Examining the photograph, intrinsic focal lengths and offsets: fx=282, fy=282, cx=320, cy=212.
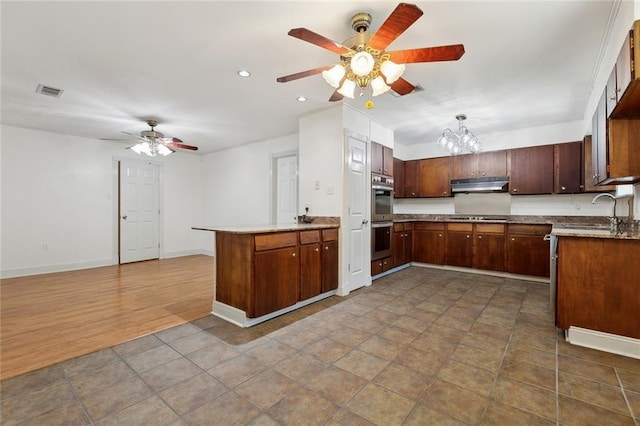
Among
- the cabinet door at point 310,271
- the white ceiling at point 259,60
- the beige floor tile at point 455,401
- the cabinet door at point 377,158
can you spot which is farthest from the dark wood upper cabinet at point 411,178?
the beige floor tile at point 455,401

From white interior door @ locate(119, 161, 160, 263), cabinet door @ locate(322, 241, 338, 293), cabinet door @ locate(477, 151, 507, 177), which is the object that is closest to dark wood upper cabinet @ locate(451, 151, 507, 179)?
cabinet door @ locate(477, 151, 507, 177)

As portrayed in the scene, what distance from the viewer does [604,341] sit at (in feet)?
7.61

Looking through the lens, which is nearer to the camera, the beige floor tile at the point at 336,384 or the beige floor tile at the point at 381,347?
the beige floor tile at the point at 336,384

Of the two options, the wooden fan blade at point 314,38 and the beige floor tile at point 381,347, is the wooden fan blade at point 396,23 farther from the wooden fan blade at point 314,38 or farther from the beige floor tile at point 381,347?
the beige floor tile at point 381,347

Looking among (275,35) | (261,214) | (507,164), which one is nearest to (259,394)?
(275,35)

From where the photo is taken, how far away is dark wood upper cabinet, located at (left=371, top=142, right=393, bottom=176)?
439 centimetres

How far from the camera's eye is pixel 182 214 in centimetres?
699

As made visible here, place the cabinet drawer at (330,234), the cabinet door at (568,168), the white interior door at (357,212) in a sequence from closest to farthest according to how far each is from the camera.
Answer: the cabinet drawer at (330,234) → the white interior door at (357,212) → the cabinet door at (568,168)

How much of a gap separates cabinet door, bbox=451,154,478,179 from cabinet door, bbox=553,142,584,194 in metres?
1.17

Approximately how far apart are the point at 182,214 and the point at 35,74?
433cm

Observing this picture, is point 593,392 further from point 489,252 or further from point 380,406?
point 489,252

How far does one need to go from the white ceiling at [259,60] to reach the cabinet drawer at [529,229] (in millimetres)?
1680

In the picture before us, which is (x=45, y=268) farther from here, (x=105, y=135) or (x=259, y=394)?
(x=259, y=394)

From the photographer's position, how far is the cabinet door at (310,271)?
3.30 m
